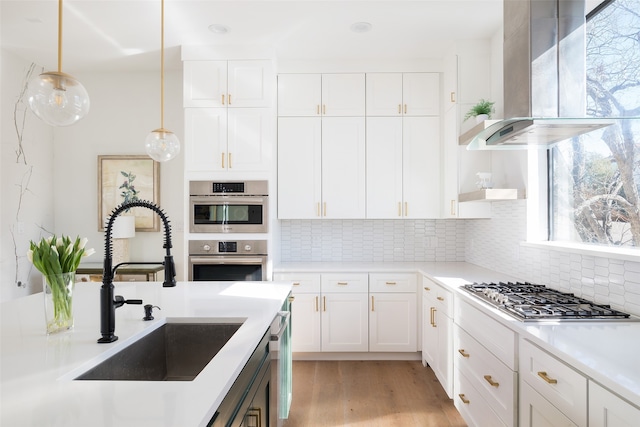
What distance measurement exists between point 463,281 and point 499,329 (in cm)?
97

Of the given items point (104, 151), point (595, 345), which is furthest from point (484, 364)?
point (104, 151)

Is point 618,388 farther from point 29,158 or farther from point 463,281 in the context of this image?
point 29,158

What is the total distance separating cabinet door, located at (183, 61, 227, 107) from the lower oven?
126 cm

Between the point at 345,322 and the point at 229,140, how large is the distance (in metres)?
1.95

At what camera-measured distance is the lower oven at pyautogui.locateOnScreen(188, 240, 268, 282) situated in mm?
3471

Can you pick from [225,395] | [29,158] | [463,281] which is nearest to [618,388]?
[225,395]

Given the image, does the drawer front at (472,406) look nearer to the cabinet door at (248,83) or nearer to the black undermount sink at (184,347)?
the black undermount sink at (184,347)

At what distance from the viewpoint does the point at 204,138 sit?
352cm

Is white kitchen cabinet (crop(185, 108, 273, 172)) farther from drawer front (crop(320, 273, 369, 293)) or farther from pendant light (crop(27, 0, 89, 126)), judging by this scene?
pendant light (crop(27, 0, 89, 126))

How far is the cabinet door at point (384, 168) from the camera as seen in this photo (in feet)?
12.3

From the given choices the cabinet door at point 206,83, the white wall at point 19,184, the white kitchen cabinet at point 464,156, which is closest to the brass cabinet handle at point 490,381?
the white kitchen cabinet at point 464,156

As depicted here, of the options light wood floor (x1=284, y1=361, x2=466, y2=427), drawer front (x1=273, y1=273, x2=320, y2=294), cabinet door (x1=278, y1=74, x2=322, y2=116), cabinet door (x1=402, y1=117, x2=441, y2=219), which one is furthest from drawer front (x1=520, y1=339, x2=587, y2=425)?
cabinet door (x1=278, y1=74, x2=322, y2=116)

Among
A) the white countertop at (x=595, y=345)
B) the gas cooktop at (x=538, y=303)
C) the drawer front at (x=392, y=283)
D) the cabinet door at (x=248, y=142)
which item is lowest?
the drawer front at (x=392, y=283)

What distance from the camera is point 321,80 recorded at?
377 centimetres
